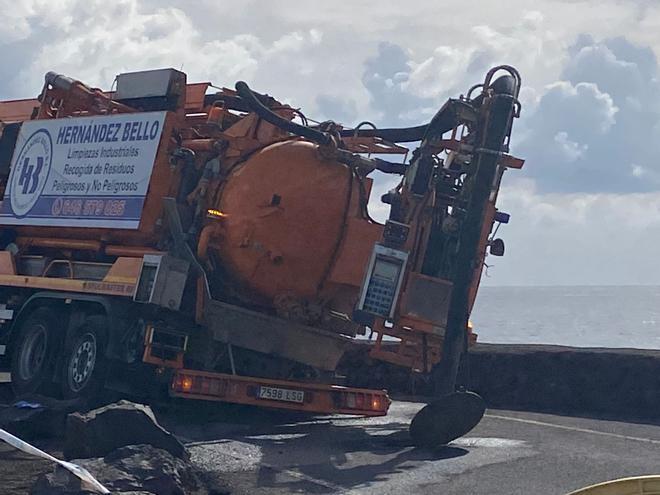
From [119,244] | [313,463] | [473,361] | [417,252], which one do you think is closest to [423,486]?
[313,463]

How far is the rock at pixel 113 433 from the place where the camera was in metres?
9.42

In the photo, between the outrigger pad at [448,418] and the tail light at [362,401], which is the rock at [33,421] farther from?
the outrigger pad at [448,418]

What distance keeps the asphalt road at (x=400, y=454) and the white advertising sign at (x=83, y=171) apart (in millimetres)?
2641

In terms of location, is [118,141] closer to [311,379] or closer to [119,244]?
[119,244]

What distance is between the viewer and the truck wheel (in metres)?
13.8

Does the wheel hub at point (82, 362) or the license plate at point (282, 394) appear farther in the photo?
the wheel hub at point (82, 362)

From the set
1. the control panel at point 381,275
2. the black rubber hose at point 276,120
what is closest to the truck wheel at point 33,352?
the black rubber hose at point 276,120

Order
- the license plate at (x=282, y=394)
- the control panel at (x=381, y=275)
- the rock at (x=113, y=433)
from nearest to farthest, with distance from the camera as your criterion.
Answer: the rock at (x=113, y=433) < the control panel at (x=381, y=275) < the license plate at (x=282, y=394)

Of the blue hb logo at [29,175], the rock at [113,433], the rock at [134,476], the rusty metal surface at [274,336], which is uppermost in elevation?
the blue hb logo at [29,175]

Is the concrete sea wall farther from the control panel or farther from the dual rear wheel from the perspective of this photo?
the dual rear wheel

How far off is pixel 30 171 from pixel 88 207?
5.22 ft

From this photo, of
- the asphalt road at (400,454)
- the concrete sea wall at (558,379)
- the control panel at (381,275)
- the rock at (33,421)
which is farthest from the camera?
the concrete sea wall at (558,379)

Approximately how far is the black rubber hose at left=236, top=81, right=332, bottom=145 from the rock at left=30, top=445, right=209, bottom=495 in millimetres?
4676

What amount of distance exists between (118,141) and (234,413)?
137 inches
